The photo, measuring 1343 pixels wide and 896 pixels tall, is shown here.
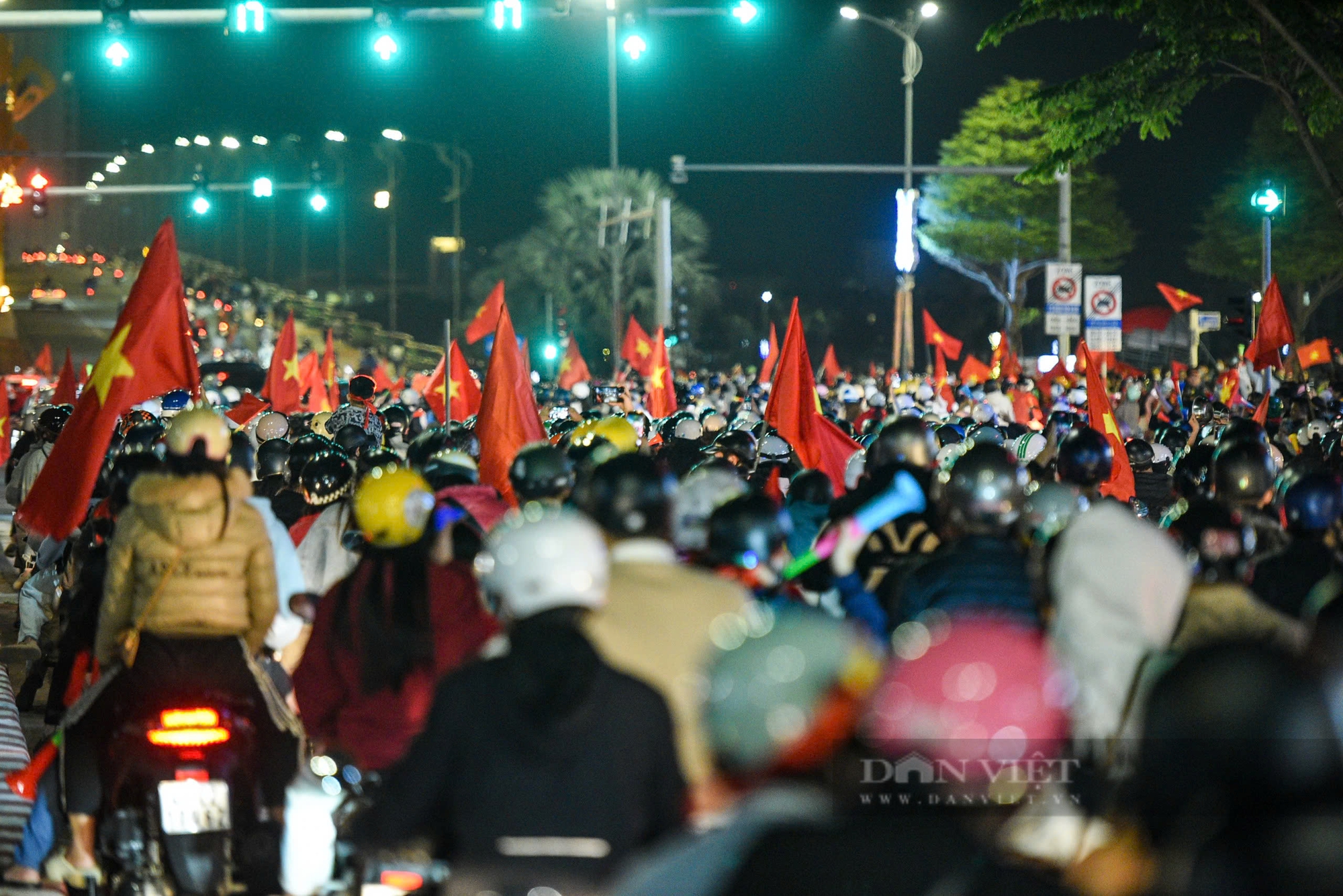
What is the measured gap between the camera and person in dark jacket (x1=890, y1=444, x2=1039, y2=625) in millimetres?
5770

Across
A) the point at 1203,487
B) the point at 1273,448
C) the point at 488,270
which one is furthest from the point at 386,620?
the point at 488,270

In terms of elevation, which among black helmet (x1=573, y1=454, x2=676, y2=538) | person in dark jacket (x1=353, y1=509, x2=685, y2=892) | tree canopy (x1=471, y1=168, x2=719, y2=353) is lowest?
person in dark jacket (x1=353, y1=509, x2=685, y2=892)

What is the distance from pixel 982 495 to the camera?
6.05m

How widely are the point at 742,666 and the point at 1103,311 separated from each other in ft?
71.0

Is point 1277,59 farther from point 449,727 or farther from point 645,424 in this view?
point 449,727

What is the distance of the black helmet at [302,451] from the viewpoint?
1008 centimetres

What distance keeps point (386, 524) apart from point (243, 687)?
95 centimetres

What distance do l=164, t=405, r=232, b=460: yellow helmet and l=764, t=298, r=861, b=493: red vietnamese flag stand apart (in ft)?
25.4

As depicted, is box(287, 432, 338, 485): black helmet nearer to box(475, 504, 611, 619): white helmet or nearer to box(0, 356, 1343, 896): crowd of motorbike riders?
box(0, 356, 1343, 896): crowd of motorbike riders

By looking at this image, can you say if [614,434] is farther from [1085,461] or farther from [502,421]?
[1085,461]

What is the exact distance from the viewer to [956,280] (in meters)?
108

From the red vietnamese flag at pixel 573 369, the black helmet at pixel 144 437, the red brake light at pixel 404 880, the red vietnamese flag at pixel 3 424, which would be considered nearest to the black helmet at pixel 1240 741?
the red brake light at pixel 404 880

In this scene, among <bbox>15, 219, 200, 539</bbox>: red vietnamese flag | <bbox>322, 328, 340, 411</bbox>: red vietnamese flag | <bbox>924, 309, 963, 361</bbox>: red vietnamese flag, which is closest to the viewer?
<bbox>15, 219, 200, 539</bbox>: red vietnamese flag

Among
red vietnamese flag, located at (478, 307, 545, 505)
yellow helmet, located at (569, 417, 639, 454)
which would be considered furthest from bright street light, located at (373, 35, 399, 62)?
yellow helmet, located at (569, 417, 639, 454)
